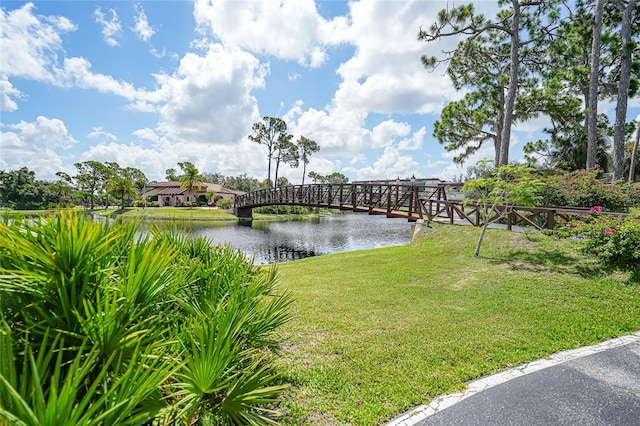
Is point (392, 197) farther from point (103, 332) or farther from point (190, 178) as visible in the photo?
point (190, 178)

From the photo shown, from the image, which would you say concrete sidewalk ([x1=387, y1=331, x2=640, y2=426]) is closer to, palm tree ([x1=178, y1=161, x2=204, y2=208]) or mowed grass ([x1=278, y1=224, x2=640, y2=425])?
mowed grass ([x1=278, y1=224, x2=640, y2=425])

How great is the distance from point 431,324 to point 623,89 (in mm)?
16153

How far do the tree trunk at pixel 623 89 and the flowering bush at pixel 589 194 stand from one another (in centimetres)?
347

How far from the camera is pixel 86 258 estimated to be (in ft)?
5.73

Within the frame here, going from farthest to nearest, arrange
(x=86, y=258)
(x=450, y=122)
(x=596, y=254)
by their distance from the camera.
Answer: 1. (x=450, y=122)
2. (x=596, y=254)
3. (x=86, y=258)

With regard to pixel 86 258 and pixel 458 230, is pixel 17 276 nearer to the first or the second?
pixel 86 258

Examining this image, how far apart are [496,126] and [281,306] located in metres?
19.9

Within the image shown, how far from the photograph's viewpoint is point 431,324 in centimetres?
407

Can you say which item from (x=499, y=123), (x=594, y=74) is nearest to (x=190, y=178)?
(x=499, y=123)

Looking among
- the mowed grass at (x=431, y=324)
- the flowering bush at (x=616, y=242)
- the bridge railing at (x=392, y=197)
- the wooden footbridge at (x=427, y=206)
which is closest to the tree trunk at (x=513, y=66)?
the wooden footbridge at (x=427, y=206)

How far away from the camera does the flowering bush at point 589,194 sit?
920 centimetres

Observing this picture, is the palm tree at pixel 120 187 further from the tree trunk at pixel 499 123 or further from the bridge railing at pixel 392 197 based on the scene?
the tree trunk at pixel 499 123

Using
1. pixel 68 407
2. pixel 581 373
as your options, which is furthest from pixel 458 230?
pixel 68 407

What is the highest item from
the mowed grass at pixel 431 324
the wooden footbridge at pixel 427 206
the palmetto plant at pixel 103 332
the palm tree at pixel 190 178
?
the palm tree at pixel 190 178
